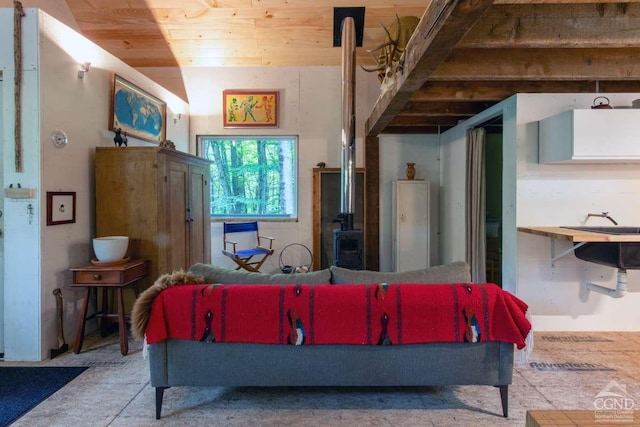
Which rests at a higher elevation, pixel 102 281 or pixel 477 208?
pixel 477 208

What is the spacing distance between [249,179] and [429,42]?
12.1ft

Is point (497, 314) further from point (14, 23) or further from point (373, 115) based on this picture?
point (14, 23)

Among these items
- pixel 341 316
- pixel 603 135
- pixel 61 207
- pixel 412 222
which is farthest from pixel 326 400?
pixel 412 222

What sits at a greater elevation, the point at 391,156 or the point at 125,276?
the point at 391,156

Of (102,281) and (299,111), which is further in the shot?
(299,111)

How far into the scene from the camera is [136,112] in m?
3.71

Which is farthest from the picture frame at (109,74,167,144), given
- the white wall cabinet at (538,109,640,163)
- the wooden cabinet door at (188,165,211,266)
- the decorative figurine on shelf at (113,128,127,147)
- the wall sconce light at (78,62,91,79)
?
the white wall cabinet at (538,109,640,163)

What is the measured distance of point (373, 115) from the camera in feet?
13.1

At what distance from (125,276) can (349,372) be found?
6.23ft

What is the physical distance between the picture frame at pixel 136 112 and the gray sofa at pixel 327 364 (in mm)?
2510

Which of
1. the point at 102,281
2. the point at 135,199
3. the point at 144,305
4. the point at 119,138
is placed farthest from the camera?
the point at 119,138

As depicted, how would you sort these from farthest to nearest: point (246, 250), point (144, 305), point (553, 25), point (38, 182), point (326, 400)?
point (246, 250)
point (38, 182)
point (553, 25)
point (326, 400)
point (144, 305)

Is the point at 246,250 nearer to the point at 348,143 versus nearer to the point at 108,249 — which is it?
the point at 348,143

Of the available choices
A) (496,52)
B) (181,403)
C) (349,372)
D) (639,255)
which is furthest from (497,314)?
(496,52)
